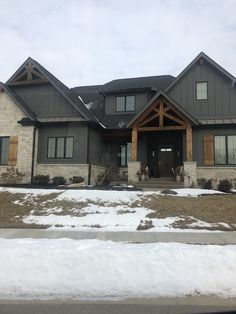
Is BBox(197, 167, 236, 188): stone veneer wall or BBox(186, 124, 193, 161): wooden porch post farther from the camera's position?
BBox(197, 167, 236, 188): stone veneer wall

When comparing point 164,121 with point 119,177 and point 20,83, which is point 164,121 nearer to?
point 119,177

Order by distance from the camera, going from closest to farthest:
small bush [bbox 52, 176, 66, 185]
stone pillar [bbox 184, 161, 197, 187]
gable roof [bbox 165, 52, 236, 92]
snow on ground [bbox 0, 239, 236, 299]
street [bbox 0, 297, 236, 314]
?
street [bbox 0, 297, 236, 314], snow on ground [bbox 0, 239, 236, 299], stone pillar [bbox 184, 161, 197, 187], small bush [bbox 52, 176, 66, 185], gable roof [bbox 165, 52, 236, 92]

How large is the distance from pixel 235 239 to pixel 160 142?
14.6 metres

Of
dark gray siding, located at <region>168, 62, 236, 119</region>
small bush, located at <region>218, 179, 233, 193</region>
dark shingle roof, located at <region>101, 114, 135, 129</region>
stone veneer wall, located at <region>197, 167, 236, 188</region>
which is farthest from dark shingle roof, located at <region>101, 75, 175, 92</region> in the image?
small bush, located at <region>218, 179, 233, 193</region>

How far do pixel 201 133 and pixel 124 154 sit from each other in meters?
5.61

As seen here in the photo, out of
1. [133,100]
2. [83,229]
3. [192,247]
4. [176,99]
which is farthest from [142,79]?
[192,247]

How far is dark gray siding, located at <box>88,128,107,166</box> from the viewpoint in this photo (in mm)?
22797

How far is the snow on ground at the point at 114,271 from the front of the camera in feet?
18.8

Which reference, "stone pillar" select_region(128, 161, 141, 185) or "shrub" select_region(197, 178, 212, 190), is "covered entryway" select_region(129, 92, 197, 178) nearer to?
"stone pillar" select_region(128, 161, 141, 185)

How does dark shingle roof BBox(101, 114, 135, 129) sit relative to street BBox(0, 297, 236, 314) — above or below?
above

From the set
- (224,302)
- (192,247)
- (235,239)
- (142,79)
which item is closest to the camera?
(224,302)

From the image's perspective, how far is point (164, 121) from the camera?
22.9m

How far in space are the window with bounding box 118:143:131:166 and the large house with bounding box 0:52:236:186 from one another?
61 mm

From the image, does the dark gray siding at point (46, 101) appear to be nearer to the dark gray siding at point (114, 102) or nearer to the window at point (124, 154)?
the dark gray siding at point (114, 102)
